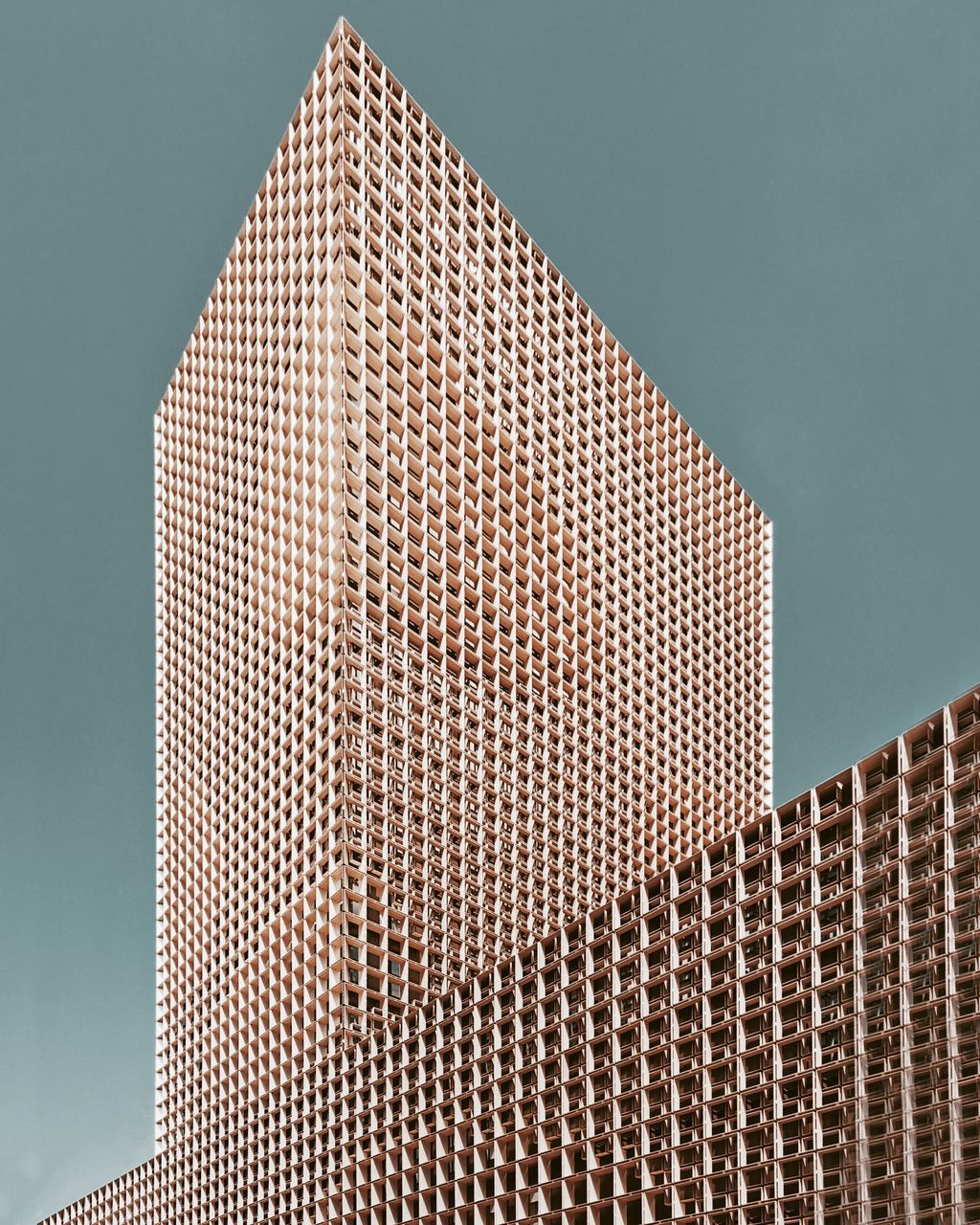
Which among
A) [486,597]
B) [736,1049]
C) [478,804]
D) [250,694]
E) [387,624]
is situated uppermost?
[486,597]

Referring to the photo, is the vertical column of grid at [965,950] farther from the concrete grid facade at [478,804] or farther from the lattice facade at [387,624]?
the lattice facade at [387,624]

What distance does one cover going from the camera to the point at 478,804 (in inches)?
3438

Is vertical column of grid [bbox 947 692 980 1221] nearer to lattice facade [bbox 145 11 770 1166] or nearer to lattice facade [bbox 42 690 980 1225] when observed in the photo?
lattice facade [bbox 42 690 980 1225]

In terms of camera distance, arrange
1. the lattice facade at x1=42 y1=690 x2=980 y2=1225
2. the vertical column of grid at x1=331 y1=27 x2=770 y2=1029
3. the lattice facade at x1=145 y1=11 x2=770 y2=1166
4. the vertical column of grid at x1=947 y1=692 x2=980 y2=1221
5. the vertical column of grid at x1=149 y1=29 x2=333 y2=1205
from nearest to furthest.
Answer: the vertical column of grid at x1=947 y1=692 x2=980 y2=1221, the lattice facade at x1=42 y1=690 x2=980 y2=1225, the lattice facade at x1=145 y1=11 x2=770 y2=1166, the vertical column of grid at x1=331 y1=27 x2=770 y2=1029, the vertical column of grid at x1=149 y1=29 x2=333 y2=1205

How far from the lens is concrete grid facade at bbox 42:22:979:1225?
4928cm

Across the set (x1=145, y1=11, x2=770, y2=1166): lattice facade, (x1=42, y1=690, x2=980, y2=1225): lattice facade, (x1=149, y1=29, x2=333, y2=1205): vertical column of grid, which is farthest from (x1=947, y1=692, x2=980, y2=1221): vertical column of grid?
(x1=149, y1=29, x2=333, y2=1205): vertical column of grid

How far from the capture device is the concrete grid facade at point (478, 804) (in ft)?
162

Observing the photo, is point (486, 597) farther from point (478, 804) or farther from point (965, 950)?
point (965, 950)

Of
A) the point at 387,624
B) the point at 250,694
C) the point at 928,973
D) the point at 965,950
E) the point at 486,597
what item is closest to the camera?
the point at 965,950

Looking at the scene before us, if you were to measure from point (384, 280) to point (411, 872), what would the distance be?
128ft

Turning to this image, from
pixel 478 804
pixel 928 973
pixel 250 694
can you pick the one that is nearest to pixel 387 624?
pixel 478 804

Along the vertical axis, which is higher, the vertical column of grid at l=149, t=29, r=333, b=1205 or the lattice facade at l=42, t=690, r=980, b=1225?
the vertical column of grid at l=149, t=29, r=333, b=1205

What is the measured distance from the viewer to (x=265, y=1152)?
82.2 m

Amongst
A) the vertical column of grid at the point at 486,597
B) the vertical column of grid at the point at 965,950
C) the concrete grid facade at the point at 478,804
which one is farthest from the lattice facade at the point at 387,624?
the vertical column of grid at the point at 965,950
